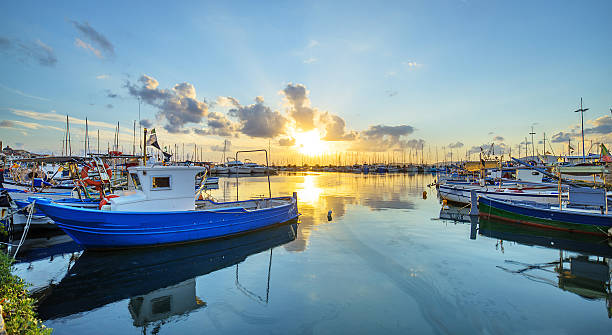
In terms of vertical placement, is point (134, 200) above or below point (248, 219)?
above

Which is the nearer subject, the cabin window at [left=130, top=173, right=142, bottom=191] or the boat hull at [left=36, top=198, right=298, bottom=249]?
the boat hull at [left=36, top=198, right=298, bottom=249]

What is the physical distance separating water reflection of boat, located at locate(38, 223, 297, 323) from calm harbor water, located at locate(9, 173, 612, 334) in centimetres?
4

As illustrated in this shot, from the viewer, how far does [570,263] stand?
34.7 ft

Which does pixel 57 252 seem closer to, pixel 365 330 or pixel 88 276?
pixel 88 276

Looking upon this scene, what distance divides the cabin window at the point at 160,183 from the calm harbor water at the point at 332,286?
8.97ft

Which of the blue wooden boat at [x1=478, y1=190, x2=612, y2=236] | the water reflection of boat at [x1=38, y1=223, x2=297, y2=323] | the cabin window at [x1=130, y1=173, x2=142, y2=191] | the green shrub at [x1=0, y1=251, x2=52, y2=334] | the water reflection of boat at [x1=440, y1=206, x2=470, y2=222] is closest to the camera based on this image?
the green shrub at [x1=0, y1=251, x2=52, y2=334]

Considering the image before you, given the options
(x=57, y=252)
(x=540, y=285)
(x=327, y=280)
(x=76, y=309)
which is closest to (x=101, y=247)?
(x=57, y=252)

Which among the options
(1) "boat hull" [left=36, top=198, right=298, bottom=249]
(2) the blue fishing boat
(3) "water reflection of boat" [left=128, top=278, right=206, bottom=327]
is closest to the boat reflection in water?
(3) "water reflection of boat" [left=128, top=278, right=206, bottom=327]

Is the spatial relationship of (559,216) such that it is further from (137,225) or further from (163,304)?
(137,225)

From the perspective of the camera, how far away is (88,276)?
918 cm

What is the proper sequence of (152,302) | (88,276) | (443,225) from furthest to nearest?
1. (443,225)
2. (88,276)
3. (152,302)

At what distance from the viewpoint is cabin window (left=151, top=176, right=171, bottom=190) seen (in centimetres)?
1216

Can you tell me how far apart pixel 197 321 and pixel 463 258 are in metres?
10.2

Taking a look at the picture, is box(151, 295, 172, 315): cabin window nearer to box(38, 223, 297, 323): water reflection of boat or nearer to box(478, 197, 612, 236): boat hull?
box(38, 223, 297, 323): water reflection of boat
